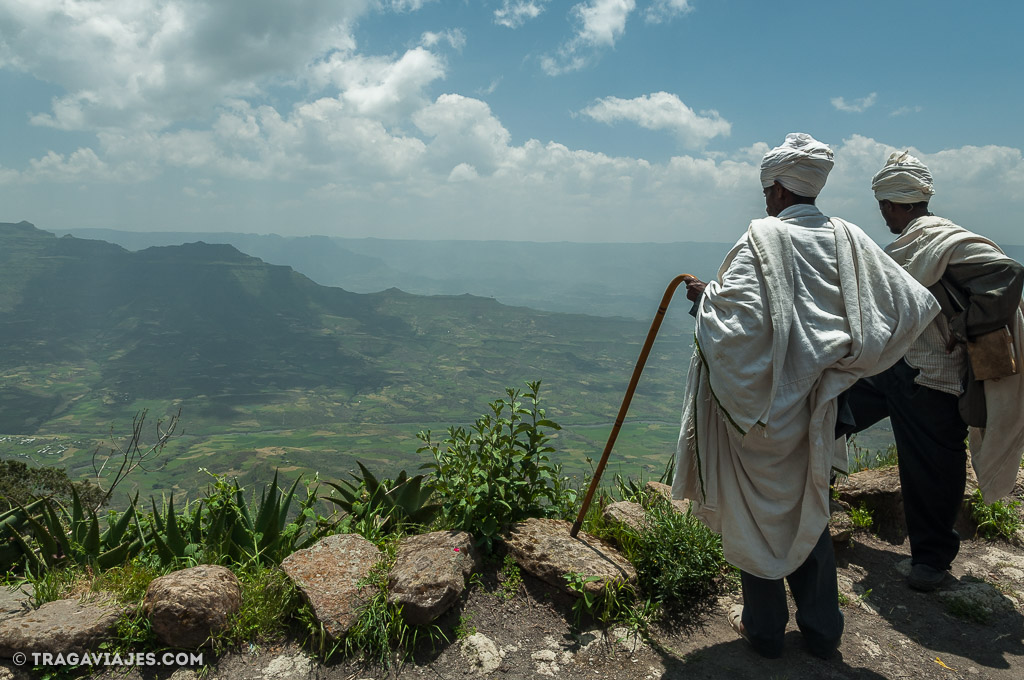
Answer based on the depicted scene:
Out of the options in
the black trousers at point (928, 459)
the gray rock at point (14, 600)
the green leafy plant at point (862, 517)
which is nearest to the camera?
the gray rock at point (14, 600)

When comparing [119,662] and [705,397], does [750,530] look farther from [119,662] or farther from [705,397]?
[119,662]

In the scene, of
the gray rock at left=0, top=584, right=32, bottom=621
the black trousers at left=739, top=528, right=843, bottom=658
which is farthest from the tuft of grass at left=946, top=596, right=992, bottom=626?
the gray rock at left=0, top=584, right=32, bottom=621

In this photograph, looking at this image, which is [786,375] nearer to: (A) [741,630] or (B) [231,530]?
(A) [741,630]

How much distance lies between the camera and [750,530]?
2.61m

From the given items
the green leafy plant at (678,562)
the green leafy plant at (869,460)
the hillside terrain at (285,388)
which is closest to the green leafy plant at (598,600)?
the green leafy plant at (678,562)

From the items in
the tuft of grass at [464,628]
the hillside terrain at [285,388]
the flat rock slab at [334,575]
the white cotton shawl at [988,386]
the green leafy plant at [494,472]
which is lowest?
the hillside terrain at [285,388]

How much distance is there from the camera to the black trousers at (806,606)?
2680 mm

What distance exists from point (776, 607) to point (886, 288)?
143cm

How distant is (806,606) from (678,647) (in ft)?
1.94

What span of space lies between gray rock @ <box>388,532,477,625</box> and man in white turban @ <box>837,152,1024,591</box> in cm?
245

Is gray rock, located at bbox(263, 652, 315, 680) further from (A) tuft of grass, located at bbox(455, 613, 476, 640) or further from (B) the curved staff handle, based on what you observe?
(B) the curved staff handle

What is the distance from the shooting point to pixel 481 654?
9.14 feet

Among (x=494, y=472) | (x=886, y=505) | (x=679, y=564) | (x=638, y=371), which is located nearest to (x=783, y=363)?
(x=638, y=371)

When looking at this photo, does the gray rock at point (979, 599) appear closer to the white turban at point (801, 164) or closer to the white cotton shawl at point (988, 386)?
the white cotton shawl at point (988, 386)
